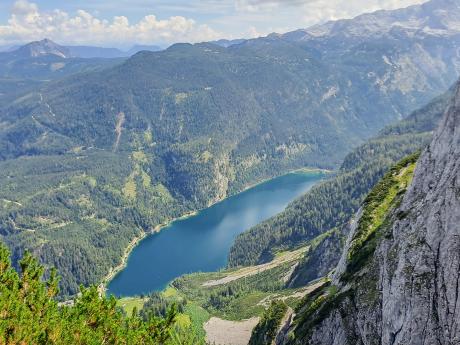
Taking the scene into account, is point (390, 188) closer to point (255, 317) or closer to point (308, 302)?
point (308, 302)

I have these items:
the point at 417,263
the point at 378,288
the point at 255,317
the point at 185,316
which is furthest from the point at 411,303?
the point at 185,316

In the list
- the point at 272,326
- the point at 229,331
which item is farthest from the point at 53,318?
the point at 229,331

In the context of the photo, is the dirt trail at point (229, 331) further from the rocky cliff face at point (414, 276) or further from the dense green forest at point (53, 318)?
the dense green forest at point (53, 318)

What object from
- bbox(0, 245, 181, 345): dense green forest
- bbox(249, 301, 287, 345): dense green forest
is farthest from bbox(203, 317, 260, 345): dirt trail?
bbox(0, 245, 181, 345): dense green forest

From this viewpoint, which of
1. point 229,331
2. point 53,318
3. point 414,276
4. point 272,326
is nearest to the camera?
point 53,318

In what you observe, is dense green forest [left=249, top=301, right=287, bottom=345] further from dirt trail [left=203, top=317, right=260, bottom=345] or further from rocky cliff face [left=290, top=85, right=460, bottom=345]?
dirt trail [left=203, top=317, right=260, bottom=345]

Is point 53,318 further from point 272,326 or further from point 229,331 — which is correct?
point 229,331
